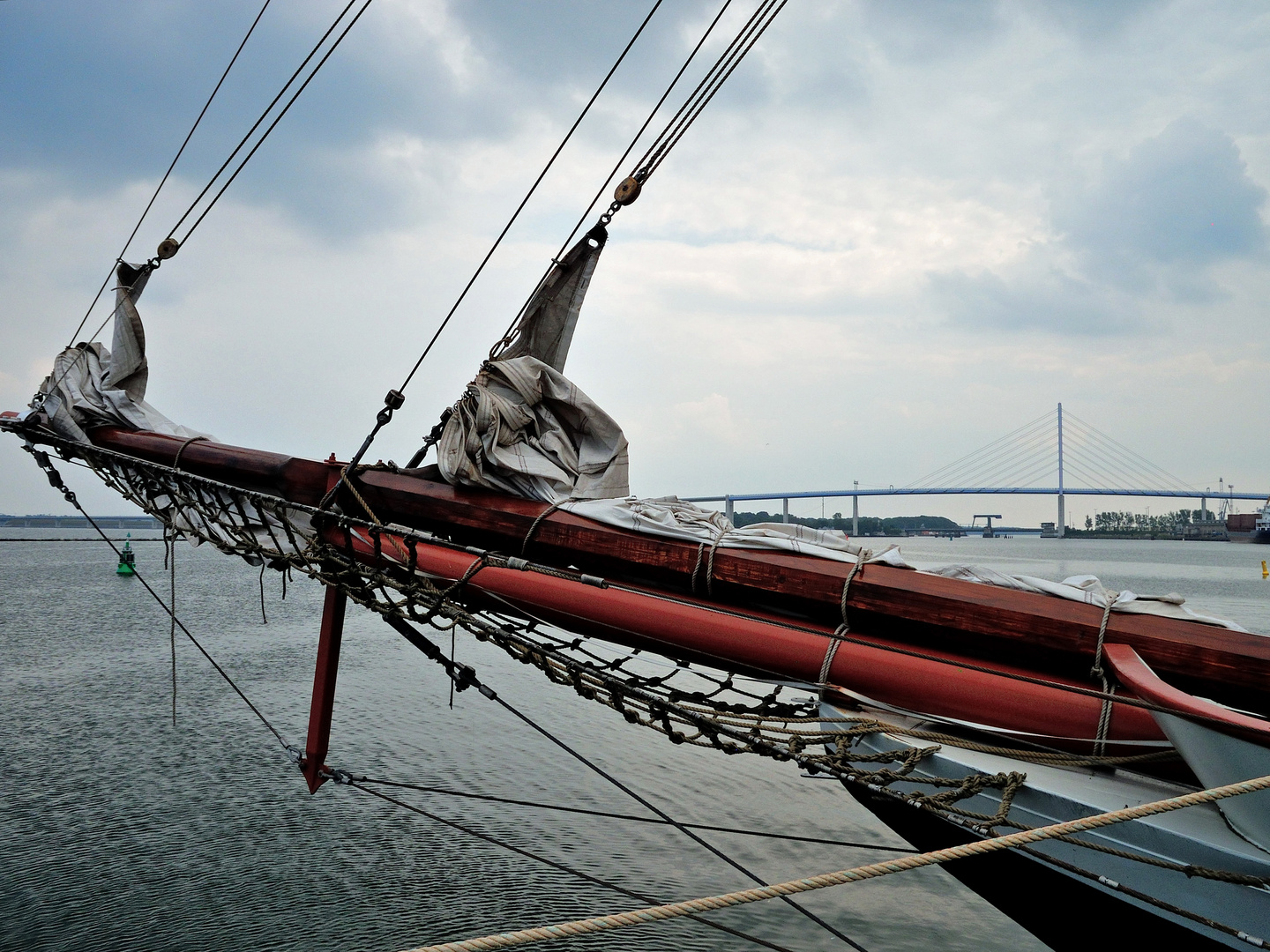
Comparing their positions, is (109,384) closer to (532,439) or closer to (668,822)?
(532,439)

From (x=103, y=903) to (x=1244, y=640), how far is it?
514cm

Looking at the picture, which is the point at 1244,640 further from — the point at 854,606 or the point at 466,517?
the point at 466,517

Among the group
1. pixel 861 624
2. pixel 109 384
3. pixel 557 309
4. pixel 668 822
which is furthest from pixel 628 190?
pixel 109 384

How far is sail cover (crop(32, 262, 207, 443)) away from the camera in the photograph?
13.9 ft

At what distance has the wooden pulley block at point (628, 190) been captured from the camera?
3299 mm

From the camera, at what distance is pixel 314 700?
13.7 feet

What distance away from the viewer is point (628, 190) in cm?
330

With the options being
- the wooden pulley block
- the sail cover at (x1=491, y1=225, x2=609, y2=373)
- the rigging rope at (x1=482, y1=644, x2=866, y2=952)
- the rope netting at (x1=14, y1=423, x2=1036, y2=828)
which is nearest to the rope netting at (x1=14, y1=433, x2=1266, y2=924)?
the rope netting at (x1=14, y1=423, x2=1036, y2=828)

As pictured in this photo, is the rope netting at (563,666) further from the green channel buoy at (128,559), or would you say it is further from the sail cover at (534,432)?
the green channel buoy at (128,559)

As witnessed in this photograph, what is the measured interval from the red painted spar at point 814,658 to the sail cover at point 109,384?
236 cm

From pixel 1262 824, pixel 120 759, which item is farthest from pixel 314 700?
pixel 120 759

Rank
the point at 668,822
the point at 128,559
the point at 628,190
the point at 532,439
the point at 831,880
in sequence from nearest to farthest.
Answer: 1. the point at 831,880
2. the point at 532,439
3. the point at 628,190
4. the point at 668,822
5. the point at 128,559

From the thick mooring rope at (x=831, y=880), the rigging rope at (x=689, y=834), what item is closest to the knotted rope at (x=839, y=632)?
the rigging rope at (x=689, y=834)

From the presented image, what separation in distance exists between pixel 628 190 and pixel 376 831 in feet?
14.2
